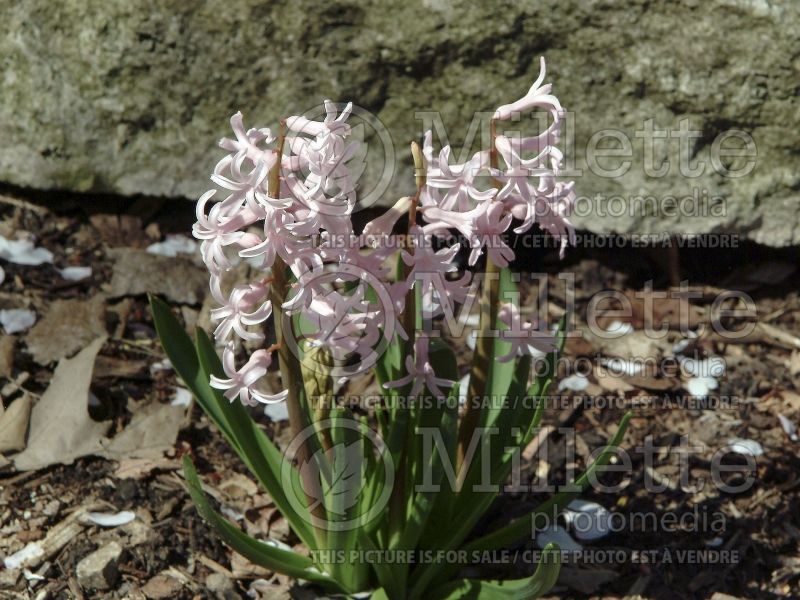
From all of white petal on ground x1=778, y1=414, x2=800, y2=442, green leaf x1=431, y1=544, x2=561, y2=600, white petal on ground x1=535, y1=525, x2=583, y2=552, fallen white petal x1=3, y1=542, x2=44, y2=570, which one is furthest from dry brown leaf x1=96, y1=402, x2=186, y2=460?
white petal on ground x1=778, y1=414, x2=800, y2=442

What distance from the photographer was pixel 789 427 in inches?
128

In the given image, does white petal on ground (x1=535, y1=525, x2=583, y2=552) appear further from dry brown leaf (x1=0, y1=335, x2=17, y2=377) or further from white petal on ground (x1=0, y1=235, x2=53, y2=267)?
white petal on ground (x1=0, y1=235, x2=53, y2=267)

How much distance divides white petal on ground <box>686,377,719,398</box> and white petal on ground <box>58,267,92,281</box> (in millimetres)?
1986

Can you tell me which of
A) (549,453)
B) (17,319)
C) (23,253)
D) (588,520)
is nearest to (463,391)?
(549,453)

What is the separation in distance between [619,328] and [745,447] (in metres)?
0.64

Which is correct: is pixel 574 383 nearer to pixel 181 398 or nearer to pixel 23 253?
pixel 181 398

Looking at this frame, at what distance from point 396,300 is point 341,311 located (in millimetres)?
135

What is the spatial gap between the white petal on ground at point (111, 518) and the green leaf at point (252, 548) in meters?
0.41

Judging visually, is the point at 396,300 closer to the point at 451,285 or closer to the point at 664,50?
the point at 451,285

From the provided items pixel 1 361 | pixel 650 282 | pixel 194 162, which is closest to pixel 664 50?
pixel 650 282

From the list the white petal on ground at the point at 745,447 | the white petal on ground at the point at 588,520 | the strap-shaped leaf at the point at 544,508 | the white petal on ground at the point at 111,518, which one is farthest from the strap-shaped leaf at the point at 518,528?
the white petal on ground at the point at 745,447

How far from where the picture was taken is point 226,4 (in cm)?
338

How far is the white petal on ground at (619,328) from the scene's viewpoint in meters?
3.62

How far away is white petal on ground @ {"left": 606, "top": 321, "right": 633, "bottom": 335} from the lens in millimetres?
3618
